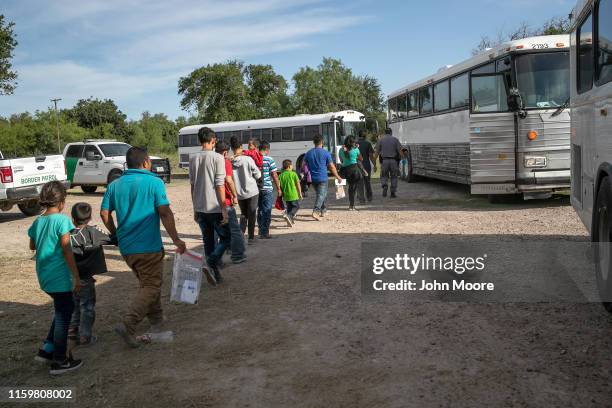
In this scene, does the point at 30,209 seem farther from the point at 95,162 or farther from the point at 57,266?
the point at 57,266

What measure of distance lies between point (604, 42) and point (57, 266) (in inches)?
205

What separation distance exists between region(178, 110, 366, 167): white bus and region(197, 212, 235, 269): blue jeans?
17.8 m

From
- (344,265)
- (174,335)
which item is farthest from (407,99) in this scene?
(174,335)

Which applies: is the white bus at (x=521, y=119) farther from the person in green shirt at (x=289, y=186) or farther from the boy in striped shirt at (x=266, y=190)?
the boy in striped shirt at (x=266, y=190)

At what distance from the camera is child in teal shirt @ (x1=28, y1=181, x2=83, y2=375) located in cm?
463

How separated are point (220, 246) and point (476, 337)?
3.50 meters

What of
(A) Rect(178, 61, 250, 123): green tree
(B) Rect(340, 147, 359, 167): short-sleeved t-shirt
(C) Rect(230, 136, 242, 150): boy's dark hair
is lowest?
(B) Rect(340, 147, 359, 167): short-sleeved t-shirt

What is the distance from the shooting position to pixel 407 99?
20.8 meters

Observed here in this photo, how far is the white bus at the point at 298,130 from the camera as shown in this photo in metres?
26.1

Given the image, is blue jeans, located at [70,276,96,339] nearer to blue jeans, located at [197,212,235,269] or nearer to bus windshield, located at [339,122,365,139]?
blue jeans, located at [197,212,235,269]

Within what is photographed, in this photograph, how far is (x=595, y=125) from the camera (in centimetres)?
560

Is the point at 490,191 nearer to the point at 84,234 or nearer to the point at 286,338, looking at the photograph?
the point at 286,338

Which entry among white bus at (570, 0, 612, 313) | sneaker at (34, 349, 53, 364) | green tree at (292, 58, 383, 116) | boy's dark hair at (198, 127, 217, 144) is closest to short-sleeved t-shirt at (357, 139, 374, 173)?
white bus at (570, 0, 612, 313)

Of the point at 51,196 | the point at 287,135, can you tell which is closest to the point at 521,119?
the point at 51,196
